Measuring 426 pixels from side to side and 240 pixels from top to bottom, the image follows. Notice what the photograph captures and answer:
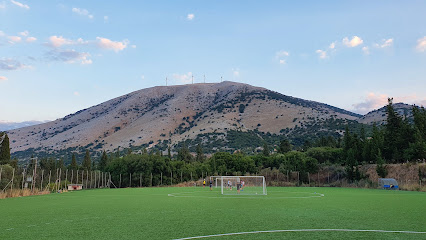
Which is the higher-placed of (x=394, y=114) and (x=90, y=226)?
(x=394, y=114)

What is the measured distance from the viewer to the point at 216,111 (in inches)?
5497

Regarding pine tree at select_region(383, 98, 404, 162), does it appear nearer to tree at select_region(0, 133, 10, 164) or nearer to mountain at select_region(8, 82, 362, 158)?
mountain at select_region(8, 82, 362, 158)

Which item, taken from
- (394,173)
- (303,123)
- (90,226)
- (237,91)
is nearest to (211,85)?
(237,91)

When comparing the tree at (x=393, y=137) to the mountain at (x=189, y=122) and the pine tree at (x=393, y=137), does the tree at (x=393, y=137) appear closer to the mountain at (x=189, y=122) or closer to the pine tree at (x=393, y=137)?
the pine tree at (x=393, y=137)

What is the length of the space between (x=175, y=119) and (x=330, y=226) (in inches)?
5194

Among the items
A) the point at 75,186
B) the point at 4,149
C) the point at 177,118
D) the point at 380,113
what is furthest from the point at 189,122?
the point at 75,186

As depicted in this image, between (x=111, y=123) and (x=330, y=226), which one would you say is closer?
(x=330, y=226)

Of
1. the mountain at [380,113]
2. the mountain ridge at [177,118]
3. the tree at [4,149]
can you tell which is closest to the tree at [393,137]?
the mountain ridge at [177,118]

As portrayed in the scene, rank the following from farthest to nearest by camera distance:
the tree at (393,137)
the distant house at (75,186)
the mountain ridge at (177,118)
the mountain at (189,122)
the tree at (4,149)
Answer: the mountain ridge at (177,118) → the mountain at (189,122) → the tree at (393,137) → the tree at (4,149) → the distant house at (75,186)

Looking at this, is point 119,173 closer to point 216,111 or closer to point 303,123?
point 303,123

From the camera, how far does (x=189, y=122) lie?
139m

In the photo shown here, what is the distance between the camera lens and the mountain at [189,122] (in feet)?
372

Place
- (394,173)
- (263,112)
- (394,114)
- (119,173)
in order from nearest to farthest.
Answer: (394,173) → (394,114) → (119,173) → (263,112)

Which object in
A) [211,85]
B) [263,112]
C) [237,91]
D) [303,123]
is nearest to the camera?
[303,123]
